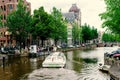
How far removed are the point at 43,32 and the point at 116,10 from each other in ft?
189

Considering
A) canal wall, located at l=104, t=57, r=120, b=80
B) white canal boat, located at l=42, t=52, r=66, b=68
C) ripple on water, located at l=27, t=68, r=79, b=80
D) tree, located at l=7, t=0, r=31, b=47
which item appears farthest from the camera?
tree, located at l=7, t=0, r=31, b=47

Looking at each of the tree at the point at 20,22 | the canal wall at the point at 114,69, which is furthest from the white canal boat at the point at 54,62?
the tree at the point at 20,22

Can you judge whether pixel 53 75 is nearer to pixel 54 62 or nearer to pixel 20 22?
pixel 54 62

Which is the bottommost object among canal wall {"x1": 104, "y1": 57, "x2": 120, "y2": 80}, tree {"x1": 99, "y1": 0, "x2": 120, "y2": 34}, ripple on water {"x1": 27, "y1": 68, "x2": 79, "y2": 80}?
ripple on water {"x1": 27, "y1": 68, "x2": 79, "y2": 80}

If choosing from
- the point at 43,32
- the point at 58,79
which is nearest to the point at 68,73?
the point at 58,79

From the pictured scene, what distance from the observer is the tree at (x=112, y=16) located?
226 feet

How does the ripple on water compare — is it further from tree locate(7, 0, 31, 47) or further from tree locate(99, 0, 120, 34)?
tree locate(7, 0, 31, 47)

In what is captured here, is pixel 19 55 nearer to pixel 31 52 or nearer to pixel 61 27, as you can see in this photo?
pixel 31 52

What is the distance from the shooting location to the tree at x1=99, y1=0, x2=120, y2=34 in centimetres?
6888

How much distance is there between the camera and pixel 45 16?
124 meters

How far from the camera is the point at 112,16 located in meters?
72.9

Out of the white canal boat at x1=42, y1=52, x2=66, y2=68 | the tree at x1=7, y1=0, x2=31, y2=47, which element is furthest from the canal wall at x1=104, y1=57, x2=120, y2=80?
→ the tree at x1=7, y1=0, x2=31, y2=47

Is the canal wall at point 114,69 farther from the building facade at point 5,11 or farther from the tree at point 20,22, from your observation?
the building facade at point 5,11

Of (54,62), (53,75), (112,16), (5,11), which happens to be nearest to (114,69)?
(53,75)
